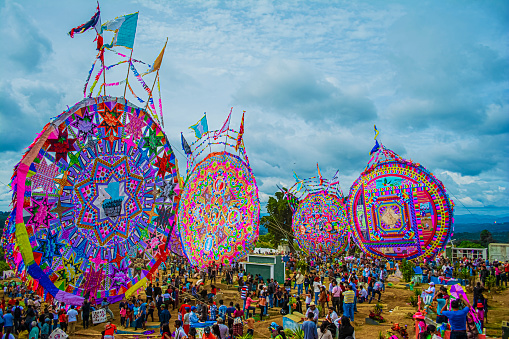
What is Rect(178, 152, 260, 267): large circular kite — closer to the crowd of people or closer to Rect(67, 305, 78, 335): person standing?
the crowd of people

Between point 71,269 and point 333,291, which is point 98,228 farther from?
point 333,291

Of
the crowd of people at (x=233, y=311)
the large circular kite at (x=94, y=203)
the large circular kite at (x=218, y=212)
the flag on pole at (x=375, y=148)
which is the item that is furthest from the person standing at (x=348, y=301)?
the flag on pole at (x=375, y=148)

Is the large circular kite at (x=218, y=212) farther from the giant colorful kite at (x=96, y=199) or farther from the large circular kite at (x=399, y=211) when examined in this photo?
the large circular kite at (x=399, y=211)

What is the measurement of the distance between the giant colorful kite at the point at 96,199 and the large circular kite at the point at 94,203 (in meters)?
0.04

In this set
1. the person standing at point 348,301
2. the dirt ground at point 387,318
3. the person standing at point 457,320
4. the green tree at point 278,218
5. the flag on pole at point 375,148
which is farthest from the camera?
the green tree at point 278,218

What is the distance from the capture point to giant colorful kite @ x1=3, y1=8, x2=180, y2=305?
45.1 feet

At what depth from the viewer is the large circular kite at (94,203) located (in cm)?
1372

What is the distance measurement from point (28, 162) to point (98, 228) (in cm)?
374

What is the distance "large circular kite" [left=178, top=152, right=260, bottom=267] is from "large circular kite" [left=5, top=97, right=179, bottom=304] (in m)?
5.24

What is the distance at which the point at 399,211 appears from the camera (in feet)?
81.9

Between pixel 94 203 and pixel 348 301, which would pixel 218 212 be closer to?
pixel 94 203

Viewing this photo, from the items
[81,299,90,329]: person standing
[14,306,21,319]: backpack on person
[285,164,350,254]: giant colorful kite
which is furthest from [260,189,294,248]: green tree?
[14,306,21,319]: backpack on person

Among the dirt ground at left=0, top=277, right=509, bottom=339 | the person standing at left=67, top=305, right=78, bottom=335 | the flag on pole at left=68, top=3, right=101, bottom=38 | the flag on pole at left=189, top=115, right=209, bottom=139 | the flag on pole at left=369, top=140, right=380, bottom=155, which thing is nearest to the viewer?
the dirt ground at left=0, top=277, right=509, bottom=339

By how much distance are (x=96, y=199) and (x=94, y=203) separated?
18 cm
